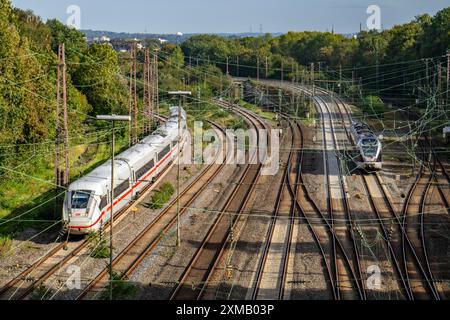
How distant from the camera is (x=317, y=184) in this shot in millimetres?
29516

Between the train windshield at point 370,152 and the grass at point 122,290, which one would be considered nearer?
the grass at point 122,290

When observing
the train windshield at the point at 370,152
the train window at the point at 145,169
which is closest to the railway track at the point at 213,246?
the train window at the point at 145,169

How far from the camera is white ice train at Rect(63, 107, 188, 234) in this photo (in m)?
19.8

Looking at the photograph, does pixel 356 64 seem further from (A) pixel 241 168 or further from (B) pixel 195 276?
(B) pixel 195 276

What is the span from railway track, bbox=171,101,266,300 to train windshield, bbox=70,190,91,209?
4075mm

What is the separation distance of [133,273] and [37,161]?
1425 centimetres

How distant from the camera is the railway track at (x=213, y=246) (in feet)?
53.3

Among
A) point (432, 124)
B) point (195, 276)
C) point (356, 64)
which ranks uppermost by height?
point (356, 64)

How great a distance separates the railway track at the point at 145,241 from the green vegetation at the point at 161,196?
367 mm

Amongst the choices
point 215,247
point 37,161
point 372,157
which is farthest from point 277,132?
point 215,247

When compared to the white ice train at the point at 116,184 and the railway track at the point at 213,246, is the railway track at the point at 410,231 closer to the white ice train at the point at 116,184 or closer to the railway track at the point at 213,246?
the railway track at the point at 213,246

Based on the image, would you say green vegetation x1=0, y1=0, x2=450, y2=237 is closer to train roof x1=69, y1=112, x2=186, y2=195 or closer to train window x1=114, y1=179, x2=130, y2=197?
train roof x1=69, y1=112, x2=186, y2=195

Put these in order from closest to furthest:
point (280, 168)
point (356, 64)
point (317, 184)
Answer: point (317, 184) → point (280, 168) → point (356, 64)

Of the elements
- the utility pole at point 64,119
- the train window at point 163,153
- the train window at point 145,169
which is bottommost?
the train window at point 145,169
